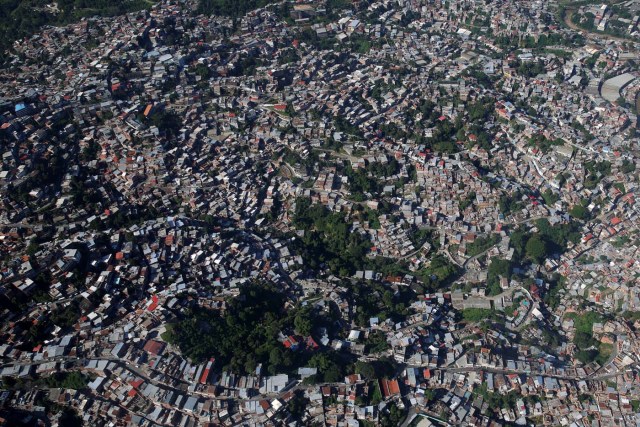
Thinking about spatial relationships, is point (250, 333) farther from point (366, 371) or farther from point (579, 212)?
point (579, 212)

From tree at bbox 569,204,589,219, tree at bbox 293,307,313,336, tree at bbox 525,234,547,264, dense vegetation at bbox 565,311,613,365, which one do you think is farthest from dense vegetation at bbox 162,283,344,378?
tree at bbox 569,204,589,219

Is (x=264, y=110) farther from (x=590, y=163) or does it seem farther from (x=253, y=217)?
(x=590, y=163)

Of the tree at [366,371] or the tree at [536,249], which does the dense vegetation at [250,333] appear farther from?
the tree at [536,249]

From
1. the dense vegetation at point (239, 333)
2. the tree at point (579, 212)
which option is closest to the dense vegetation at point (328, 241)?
the dense vegetation at point (239, 333)

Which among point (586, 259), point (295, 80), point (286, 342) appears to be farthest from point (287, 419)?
point (295, 80)

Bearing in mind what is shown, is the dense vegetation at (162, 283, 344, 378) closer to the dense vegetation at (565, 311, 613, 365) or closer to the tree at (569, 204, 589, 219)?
the dense vegetation at (565, 311, 613, 365)
